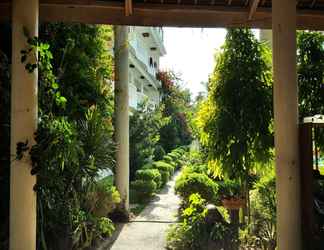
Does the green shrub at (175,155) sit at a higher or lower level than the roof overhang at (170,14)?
lower

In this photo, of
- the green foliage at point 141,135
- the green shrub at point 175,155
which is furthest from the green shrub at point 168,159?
the green foliage at point 141,135

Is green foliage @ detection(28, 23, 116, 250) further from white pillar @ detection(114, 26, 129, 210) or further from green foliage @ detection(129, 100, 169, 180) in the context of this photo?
green foliage @ detection(129, 100, 169, 180)

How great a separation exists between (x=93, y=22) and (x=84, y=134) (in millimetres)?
1960

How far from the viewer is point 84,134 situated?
6801 millimetres

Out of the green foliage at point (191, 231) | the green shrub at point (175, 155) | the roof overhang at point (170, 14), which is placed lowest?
the green foliage at point (191, 231)

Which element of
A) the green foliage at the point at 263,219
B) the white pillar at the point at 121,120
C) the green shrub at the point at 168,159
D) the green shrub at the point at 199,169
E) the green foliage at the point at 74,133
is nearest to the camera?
the green foliage at the point at 74,133

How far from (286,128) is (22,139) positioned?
3.30 m

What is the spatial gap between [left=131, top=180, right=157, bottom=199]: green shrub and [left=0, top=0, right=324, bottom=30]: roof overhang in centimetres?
760

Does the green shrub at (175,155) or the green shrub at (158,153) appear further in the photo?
the green shrub at (175,155)

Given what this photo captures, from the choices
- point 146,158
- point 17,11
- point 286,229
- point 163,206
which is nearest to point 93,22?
point 17,11

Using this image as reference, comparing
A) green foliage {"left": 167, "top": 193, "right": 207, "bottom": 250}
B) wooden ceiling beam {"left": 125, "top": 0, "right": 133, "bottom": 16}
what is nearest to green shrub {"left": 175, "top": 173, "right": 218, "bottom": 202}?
green foliage {"left": 167, "top": 193, "right": 207, "bottom": 250}

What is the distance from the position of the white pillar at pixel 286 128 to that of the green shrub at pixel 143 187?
26.0 feet

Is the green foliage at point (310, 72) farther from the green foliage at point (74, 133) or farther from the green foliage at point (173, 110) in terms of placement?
the green foliage at point (173, 110)

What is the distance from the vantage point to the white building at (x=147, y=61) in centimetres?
2183
